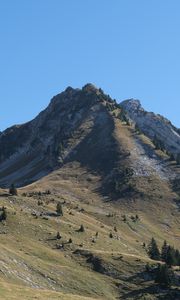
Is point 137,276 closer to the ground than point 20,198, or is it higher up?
closer to the ground

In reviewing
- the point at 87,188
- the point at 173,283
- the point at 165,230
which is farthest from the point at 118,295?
the point at 87,188

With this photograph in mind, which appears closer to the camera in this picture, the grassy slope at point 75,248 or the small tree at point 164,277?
the grassy slope at point 75,248

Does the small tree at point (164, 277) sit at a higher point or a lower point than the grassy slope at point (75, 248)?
lower

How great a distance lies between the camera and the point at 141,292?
280 feet

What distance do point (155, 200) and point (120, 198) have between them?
Answer: 1244cm

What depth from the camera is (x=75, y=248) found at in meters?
99.2

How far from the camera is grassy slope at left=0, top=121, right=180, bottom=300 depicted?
7550 centimetres

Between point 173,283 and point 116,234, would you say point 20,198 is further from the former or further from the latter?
point 173,283

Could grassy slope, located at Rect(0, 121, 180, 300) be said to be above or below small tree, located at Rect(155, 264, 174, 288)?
above

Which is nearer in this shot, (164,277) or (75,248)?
(164,277)

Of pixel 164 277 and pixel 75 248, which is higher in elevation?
pixel 75 248

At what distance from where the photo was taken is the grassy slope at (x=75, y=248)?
248ft

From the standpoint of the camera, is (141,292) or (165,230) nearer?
(141,292)

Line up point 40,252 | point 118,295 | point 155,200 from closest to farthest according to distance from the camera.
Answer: point 118,295, point 40,252, point 155,200
